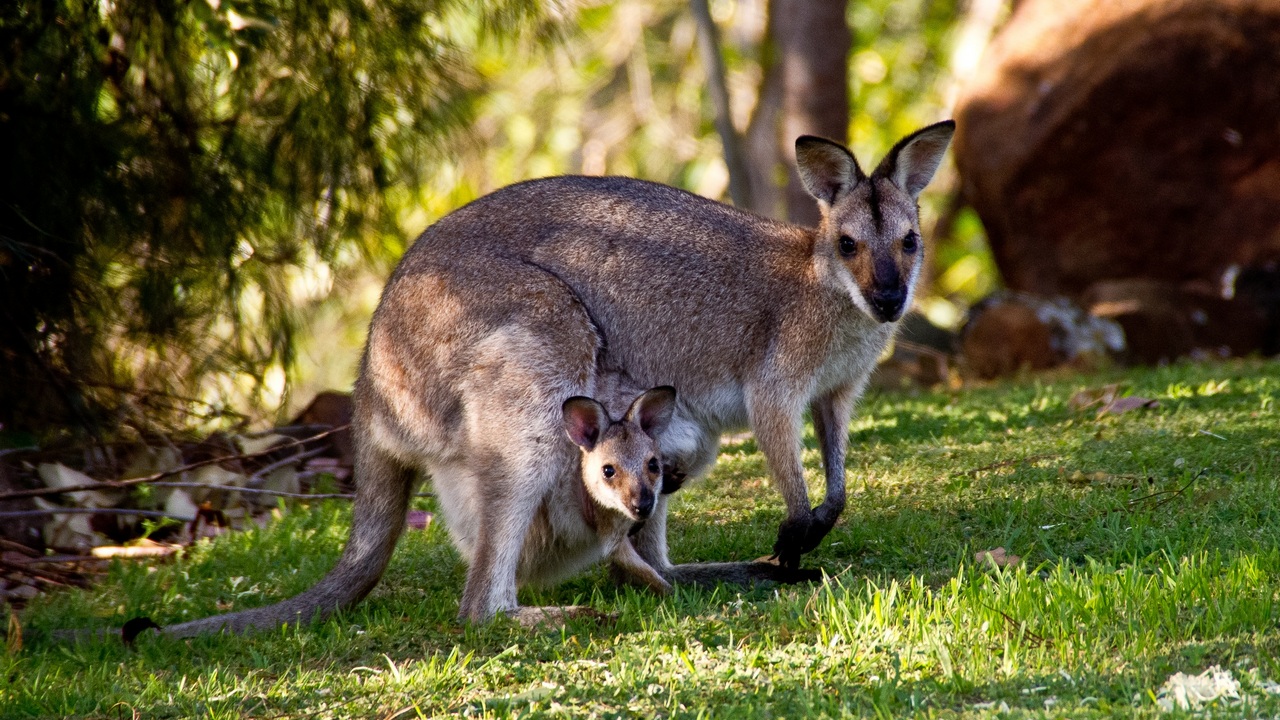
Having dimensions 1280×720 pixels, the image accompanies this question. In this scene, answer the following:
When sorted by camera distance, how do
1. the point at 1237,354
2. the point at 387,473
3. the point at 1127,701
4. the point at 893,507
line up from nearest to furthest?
1. the point at 1127,701
2. the point at 387,473
3. the point at 893,507
4. the point at 1237,354

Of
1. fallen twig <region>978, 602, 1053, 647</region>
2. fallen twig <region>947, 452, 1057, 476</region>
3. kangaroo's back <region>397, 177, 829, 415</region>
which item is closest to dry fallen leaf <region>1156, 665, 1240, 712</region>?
fallen twig <region>978, 602, 1053, 647</region>

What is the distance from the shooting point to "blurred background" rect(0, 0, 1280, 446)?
670 centimetres

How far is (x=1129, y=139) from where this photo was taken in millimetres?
10039

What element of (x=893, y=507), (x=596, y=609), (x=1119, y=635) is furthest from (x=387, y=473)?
(x=1119, y=635)

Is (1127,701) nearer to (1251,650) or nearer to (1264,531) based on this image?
(1251,650)

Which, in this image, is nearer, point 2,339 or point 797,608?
point 797,608

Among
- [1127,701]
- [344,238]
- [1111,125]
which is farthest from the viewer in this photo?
[1111,125]

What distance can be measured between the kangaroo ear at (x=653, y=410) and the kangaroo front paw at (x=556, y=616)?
0.75 metres

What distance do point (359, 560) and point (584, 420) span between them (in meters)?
0.98

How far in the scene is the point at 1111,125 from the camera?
395 inches

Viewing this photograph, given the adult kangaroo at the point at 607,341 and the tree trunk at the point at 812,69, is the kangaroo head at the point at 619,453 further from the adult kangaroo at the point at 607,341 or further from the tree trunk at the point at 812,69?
the tree trunk at the point at 812,69

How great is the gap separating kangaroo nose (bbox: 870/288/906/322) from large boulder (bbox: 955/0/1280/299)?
565cm

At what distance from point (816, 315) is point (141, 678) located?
2.73 meters

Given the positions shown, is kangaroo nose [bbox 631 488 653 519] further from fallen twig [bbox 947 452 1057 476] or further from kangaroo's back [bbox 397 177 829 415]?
fallen twig [bbox 947 452 1057 476]
